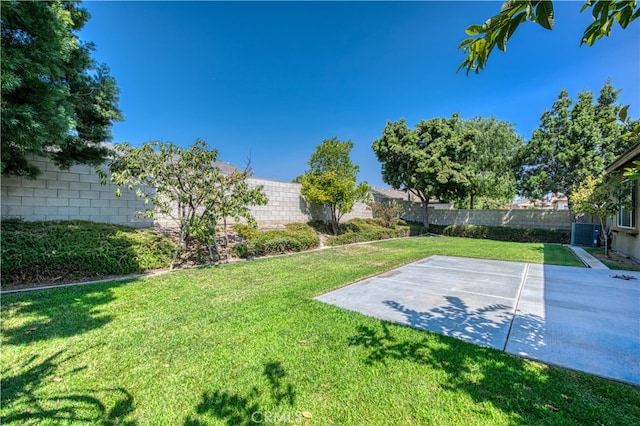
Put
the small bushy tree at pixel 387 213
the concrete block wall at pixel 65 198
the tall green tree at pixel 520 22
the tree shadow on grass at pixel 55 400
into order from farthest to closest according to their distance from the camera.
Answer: the small bushy tree at pixel 387 213 < the concrete block wall at pixel 65 198 < the tree shadow on grass at pixel 55 400 < the tall green tree at pixel 520 22

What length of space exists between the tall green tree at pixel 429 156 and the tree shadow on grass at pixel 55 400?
17.4 m

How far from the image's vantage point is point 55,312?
3852mm

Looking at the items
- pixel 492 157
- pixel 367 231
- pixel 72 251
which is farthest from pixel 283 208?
pixel 492 157

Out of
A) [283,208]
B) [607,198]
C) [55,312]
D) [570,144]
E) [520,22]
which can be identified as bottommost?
[55,312]

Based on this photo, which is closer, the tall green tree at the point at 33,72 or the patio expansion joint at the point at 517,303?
the patio expansion joint at the point at 517,303

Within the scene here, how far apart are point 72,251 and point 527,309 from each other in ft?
27.0

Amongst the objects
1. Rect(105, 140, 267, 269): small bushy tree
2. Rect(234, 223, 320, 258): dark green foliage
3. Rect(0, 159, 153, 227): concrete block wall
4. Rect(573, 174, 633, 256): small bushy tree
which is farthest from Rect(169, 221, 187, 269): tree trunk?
Rect(573, 174, 633, 256): small bushy tree

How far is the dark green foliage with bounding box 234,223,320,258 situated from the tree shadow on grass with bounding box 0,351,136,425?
247 inches

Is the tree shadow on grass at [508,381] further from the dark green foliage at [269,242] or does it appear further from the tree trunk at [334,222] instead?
the tree trunk at [334,222]

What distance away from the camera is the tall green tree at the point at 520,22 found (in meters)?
1.11

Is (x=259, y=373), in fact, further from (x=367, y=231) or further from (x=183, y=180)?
(x=367, y=231)

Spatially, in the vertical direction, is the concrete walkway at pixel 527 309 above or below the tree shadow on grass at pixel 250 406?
above

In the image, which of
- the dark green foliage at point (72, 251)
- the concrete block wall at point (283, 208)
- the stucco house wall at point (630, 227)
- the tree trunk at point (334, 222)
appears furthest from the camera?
the tree trunk at point (334, 222)

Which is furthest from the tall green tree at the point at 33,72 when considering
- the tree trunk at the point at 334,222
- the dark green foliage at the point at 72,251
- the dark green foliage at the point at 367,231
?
the tree trunk at the point at 334,222
